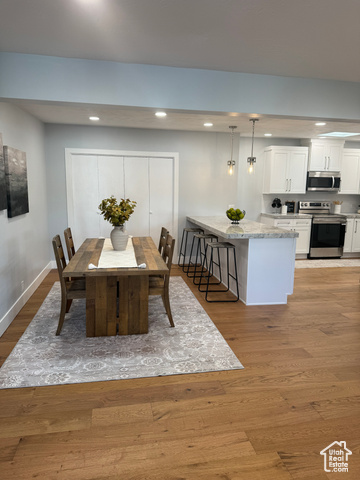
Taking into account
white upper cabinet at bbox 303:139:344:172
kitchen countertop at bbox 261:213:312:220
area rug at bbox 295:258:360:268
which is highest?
white upper cabinet at bbox 303:139:344:172

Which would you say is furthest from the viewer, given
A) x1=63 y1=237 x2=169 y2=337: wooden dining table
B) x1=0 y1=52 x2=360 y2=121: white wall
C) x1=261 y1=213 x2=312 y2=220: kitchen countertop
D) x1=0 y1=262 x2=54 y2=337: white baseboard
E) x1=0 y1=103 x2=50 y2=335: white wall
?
x1=261 y1=213 x2=312 y2=220: kitchen countertop

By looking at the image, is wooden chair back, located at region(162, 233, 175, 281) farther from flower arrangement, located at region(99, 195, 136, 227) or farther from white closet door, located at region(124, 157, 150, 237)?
white closet door, located at region(124, 157, 150, 237)

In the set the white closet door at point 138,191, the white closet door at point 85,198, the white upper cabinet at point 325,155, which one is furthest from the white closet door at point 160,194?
the white upper cabinet at point 325,155

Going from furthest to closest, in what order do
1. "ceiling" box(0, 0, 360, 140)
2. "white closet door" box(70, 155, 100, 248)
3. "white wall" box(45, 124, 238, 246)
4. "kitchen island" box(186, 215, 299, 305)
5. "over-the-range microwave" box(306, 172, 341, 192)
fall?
"over-the-range microwave" box(306, 172, 341, 192), "white closet door" box(70, 155, 100, 248), "white wall" box(45, 124, 238, 246), "kitchen island" box(186, 215, 299, 305), "ceiling" box(0, 0, 360, 140)

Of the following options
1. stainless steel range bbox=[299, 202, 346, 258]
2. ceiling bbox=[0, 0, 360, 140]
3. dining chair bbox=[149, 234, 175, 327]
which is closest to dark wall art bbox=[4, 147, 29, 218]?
ceiling bbox=[0, 0, 360, 140]

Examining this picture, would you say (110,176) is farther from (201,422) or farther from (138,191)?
(201,422)

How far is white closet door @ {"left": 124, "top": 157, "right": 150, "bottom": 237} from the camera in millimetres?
5793

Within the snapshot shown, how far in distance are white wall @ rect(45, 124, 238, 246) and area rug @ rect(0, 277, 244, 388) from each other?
265 centimetres

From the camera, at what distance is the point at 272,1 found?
72.6 inches

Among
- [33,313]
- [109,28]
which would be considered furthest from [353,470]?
[33,313]

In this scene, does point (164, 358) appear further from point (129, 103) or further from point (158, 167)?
point (158, 167)

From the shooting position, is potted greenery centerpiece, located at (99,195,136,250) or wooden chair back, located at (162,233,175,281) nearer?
wooden chair back, located at (162,233,175,281)

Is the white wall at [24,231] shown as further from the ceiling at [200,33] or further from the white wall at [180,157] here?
the ceiling at [200,33]

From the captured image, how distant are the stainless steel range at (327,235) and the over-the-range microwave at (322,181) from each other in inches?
21.6
